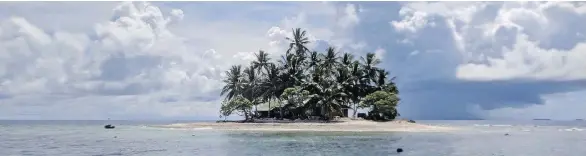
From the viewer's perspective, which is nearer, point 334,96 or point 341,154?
point 341,154

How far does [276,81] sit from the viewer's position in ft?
321

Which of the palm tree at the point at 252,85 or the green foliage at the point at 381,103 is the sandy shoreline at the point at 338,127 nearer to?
the green foliage at the point at 381,103

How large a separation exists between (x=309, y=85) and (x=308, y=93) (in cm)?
142

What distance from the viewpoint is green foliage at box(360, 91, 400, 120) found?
90062 mm

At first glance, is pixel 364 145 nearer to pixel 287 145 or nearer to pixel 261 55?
pixel 287 145

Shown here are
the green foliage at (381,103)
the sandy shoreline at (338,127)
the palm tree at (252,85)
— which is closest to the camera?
the sandy shoreline at (338,127)

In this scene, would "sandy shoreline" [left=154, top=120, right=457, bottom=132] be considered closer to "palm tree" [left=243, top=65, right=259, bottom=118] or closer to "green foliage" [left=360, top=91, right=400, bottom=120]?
"green foliage" [left=360, top=91, right=400, bottom=120]

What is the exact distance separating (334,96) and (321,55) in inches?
407

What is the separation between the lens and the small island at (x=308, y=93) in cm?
8944

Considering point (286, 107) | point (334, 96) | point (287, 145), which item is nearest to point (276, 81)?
point (286, 107)

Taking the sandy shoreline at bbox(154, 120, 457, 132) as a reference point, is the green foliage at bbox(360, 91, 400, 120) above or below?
above

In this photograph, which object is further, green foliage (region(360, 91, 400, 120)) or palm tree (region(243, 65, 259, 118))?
palm tree (region(243, 65, 259, 118))

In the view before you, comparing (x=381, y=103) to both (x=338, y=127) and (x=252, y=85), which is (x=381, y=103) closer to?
(x=338, y=127)

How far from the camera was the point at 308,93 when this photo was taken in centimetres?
8981
